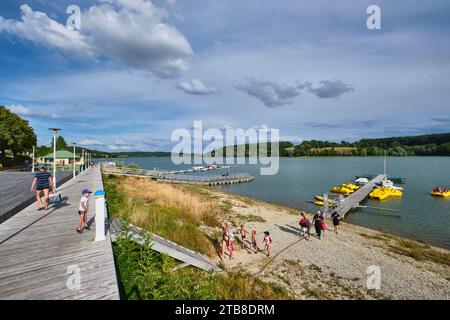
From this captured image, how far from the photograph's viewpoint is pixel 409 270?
1066 centimetres

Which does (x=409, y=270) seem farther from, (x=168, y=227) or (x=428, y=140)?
(x=428, y=140)

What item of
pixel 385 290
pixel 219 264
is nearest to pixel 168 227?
pixel 219 264

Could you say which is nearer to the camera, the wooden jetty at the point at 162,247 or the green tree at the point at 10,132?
the wooden jetty at the point at 162,247

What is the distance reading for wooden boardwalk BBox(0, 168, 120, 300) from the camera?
4.24 metres

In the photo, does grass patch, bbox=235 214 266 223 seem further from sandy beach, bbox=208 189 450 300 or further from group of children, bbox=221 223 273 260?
group of children, bbox=221 223 273 260

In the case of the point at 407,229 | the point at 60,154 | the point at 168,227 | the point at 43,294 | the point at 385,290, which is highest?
the point at 60,154

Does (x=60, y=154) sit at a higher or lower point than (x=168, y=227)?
higher

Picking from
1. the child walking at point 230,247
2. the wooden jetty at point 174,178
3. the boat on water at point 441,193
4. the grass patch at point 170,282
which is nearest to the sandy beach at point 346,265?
the child walking at point 230,247

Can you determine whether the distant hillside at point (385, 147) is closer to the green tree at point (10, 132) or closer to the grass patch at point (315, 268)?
the green tree at point (10, 132)

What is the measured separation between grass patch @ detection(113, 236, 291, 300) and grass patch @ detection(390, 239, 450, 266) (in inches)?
379

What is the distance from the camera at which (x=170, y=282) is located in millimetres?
6379

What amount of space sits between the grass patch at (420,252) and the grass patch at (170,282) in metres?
9.61

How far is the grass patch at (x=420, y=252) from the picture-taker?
492 inches

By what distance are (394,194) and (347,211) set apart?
47.9 feet
